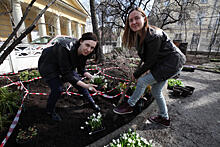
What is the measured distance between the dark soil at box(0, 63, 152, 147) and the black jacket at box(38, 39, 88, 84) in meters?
0.77

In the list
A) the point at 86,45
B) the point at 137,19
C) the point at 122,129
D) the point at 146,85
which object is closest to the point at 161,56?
the point at 146,85

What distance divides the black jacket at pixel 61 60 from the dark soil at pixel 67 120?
30.4 inches

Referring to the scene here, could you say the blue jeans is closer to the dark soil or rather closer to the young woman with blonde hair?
the young woman with blonde hair

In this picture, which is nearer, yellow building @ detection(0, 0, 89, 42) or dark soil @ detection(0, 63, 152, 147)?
dark soil @ detection(0, 63, 152, 147)

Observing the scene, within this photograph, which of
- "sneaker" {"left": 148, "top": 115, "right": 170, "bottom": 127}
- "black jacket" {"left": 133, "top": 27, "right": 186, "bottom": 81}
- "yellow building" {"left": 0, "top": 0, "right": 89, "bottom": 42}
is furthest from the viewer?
"yellow building" {"left": 0, "top": 0, "right": 89, "bottom": 42}

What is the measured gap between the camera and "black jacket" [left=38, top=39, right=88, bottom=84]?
1.67 metres

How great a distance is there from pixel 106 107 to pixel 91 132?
0.81 m

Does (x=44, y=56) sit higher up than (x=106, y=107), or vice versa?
(x=44, y=56)

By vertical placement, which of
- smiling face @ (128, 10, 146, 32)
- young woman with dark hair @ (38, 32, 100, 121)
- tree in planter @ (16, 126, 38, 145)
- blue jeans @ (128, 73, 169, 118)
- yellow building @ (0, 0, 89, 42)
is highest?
yellow building @ (0, 0, 89, 42)

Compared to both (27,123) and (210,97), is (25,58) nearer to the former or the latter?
(27,123)

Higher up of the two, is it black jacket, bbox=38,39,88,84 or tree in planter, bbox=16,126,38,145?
black jacket, bbox=38,39,88,84

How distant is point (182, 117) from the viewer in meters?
2.22

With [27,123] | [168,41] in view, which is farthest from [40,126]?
[168,41]

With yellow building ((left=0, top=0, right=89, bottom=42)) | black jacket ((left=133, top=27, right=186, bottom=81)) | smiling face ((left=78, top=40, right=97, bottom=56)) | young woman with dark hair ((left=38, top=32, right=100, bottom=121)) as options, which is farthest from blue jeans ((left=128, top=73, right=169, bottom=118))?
yellow building ((left=0, top=0, right=89, bottom=42))
